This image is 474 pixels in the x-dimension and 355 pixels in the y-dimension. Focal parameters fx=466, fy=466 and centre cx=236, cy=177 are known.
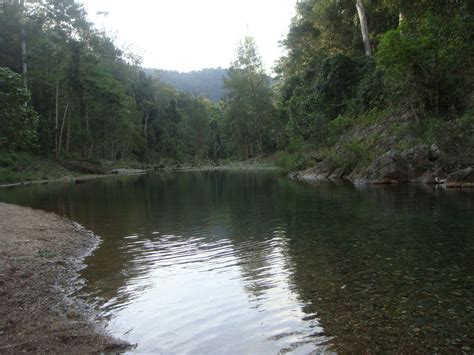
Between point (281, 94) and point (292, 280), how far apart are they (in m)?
54.9

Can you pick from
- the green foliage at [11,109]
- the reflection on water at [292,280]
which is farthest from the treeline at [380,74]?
the green foliage at [11,109]

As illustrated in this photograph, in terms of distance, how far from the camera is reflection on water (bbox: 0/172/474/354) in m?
5.38

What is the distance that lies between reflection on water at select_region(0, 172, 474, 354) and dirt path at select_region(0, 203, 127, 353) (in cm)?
38

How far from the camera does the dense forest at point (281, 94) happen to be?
2653cm

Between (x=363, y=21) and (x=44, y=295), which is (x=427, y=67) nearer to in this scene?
(x=363, y=21)

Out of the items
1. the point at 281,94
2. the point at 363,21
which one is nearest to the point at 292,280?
the point at 363,21

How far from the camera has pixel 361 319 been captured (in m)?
5.73

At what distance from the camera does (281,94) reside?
6094 cm

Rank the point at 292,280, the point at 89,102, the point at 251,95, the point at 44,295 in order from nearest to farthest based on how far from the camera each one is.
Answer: the point at 44,295 → the point at 292,280 → the point at 89,102 → the point at 251,95

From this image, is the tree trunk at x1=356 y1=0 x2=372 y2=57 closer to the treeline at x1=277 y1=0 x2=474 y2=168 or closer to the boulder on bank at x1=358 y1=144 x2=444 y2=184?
the treeline at x1=277 y1=0 x2=474 y2=168

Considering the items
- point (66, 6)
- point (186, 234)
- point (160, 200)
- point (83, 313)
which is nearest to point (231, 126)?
point (66, 6)

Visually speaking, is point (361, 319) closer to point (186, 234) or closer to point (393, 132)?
point (186, 234)

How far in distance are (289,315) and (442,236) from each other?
20.0 ft

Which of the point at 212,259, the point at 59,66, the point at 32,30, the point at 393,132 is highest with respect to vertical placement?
the point at 32,30
